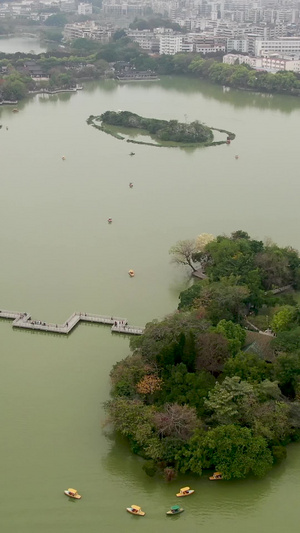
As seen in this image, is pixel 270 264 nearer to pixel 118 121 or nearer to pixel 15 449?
pixel 15 449

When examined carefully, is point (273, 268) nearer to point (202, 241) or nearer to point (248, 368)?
point (202, 241)

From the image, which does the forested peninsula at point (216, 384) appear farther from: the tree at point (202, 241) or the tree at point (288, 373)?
the tree at point (202, 241)

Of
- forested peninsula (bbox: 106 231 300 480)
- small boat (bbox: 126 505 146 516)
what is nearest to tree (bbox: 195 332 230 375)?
forested peninsula (bbox: 106 231 300 480)

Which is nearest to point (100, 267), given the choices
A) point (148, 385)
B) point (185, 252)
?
point (185, 252)

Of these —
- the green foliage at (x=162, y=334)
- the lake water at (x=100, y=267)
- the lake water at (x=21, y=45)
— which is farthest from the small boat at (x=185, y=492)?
the lake water at (x=21, y=45)

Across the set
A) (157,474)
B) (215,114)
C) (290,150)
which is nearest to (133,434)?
(157,474)

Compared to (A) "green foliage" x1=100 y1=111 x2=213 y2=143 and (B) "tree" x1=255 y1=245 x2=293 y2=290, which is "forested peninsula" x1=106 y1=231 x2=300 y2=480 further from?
(A) "green foliage" x1=100 y1=111 x2=213 y2=143
